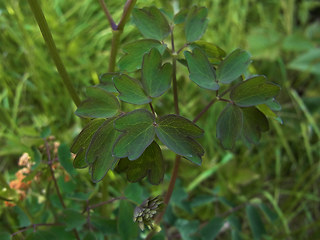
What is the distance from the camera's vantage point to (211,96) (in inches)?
76.0

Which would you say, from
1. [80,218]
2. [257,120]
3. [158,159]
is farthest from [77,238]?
[257,120]

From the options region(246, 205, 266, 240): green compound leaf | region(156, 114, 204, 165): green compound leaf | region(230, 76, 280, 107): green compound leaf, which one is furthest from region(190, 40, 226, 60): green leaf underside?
region(246, 205, 266, 240): green compound leaf

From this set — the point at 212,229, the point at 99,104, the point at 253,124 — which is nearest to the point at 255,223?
the point at 212,229

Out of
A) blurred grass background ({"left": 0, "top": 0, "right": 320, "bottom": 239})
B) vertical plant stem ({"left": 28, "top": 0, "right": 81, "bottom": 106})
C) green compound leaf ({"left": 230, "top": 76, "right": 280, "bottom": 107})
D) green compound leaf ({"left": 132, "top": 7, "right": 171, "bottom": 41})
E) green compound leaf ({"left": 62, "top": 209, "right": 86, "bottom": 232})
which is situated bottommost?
blurred grass background ({"left": 0, "top": 0, "right": 320, "bottom": 239})

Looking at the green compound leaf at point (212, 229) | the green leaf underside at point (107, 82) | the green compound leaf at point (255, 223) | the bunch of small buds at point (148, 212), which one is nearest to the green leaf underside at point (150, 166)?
the bunch of small buds at point (148, 212)

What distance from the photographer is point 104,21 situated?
224cm

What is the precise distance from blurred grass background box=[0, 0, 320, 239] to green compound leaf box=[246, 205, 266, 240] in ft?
0.68

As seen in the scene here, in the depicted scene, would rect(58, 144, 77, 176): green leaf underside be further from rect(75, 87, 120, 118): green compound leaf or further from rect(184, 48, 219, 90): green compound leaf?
rect(184, 48, 219, 90): green compound leaf

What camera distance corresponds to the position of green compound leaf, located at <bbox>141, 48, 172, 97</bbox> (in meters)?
0.77

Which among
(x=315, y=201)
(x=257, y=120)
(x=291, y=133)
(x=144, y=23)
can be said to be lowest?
Result: (x=315, y=201)

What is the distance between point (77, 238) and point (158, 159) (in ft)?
1.27

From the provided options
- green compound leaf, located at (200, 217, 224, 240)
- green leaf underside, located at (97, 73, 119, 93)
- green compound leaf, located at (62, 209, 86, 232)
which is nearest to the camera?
green leaf underside, located at (97, 73, 119, 93)

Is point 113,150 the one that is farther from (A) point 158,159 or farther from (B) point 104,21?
(B) point 104,21

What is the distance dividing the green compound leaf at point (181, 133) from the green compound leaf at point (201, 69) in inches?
4.0
